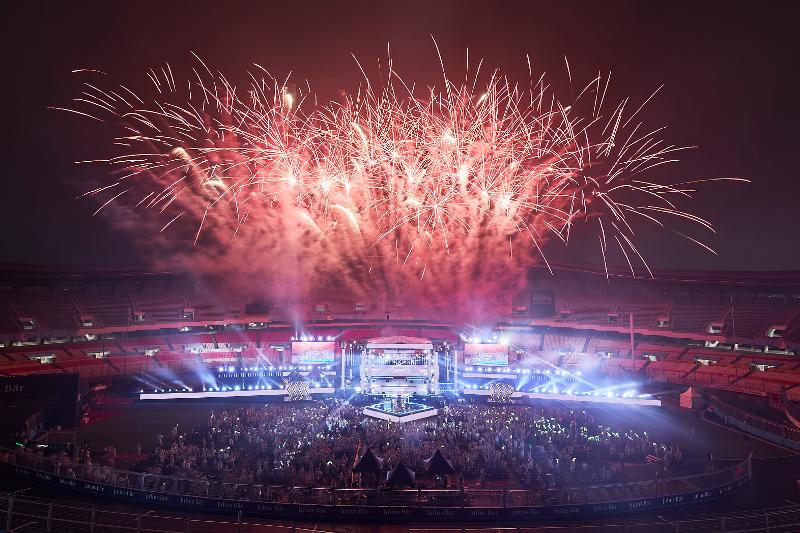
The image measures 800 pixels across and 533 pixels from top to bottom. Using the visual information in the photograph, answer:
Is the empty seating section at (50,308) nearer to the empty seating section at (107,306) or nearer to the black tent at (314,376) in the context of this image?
the empty seating section at (107,306)

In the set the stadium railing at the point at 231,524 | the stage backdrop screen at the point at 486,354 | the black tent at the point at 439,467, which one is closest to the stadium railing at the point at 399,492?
the stadium railing at the point at 231,524

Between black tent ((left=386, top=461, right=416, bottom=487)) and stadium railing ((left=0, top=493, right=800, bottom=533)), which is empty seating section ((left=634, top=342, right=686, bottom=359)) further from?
black tent ((left=386, top=461, right=416, bottom=487))

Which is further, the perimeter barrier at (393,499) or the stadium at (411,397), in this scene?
the stadium at (411,397)

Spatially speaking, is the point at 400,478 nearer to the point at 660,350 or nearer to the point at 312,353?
the point at 312,353

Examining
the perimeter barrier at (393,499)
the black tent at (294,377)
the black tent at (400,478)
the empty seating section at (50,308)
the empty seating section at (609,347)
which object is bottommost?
the perimeter barrier at (393,499)

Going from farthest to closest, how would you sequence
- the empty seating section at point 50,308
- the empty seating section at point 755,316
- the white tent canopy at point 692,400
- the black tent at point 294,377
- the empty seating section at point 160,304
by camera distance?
the empty seating section at point 160,304 → the empty seating section at point 50,308 → the empty seating section at point 755,316 → the black tent at point 294,377 → the white tent canopy at point 692,400

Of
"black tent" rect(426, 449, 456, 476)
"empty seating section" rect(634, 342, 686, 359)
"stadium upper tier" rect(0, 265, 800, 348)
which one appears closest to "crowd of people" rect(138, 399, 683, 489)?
"black tent" rect(426, 449, 456, 476)

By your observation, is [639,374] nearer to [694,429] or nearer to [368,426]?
[694,429]
